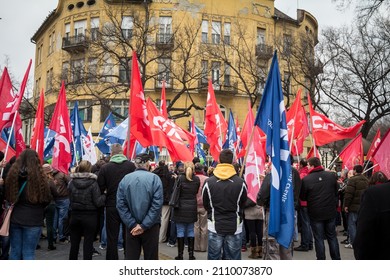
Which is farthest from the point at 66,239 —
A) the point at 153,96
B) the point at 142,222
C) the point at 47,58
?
the point at 153,96

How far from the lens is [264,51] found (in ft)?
125

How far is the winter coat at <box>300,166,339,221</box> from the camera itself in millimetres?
8805

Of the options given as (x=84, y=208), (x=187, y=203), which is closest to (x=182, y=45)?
(x=187, y=203)

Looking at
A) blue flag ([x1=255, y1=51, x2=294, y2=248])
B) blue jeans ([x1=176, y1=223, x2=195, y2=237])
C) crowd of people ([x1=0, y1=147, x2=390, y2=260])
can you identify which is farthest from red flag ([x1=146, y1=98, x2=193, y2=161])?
blue flag ([x1=255, y1=51, x2=294, y2=248])

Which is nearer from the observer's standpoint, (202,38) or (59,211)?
(59,211)

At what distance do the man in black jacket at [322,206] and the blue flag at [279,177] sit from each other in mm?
2302

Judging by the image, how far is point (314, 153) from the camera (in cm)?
1345

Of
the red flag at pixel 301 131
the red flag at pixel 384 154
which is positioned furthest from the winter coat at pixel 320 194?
the red flag at pixel 301 131

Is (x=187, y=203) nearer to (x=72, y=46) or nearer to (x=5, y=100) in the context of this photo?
(x=5, y=100)

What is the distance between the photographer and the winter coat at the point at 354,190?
34.4 feet

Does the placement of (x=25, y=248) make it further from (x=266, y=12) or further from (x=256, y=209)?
(x=266, y=12)

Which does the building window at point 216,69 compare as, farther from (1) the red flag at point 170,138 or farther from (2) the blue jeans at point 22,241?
(2) the blue jeans at point 22,241

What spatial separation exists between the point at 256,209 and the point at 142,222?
13.4ft

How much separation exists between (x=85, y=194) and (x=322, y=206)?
14.2 feet
